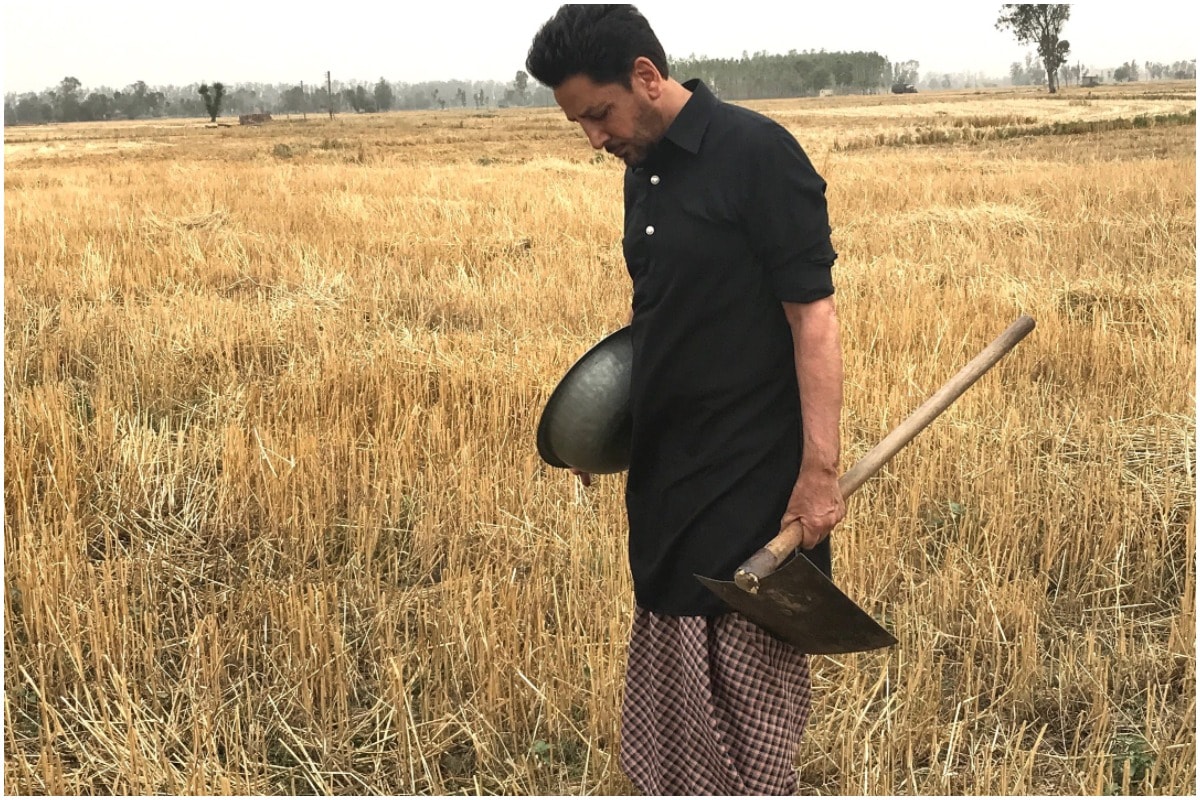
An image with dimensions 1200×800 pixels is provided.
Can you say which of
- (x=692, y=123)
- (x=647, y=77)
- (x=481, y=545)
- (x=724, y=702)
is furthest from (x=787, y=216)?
(x=481, y=545)

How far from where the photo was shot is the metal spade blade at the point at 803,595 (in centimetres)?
174

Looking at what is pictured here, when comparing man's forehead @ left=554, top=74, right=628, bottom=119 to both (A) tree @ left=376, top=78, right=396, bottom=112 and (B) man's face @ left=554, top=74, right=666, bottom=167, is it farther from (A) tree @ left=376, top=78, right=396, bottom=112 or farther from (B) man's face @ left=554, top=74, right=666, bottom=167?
(A) tree @ left=376, top=78, right=396, bottom=112

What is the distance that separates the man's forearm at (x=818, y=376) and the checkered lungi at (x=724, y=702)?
0.38 metres

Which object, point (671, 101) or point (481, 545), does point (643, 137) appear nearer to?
point (671, 101)

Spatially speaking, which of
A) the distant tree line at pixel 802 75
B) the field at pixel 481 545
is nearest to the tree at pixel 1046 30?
the distant tree line at pixel 802 75

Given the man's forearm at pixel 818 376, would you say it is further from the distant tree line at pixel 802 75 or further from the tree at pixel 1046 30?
the distant tree line at pixel 802 75

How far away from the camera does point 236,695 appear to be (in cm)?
273

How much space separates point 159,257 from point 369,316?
252 centimetres

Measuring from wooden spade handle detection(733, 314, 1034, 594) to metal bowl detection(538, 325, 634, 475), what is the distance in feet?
1.30

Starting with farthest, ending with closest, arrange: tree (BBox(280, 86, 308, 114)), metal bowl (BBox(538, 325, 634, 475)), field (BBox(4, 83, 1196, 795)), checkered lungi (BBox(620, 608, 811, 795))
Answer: tree (BBox(280, 86, 308, 114)), field (BBox(4, 83, 1196, 795)), metal bowl (BBox(538, 325, 634, 475)), checkered lungi (BBox(620, 608, 811, 795))

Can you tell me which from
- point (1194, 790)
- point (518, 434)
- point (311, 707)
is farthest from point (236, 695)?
point (1194, 790)

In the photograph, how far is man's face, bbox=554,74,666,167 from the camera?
68.7 inches


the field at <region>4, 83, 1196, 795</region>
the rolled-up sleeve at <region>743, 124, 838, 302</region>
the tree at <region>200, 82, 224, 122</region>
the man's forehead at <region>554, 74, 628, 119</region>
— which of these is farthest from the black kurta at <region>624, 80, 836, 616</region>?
the tree at <region>200, 82, 224, 122</region>

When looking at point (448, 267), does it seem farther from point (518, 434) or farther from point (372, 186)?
point (372, 186)
